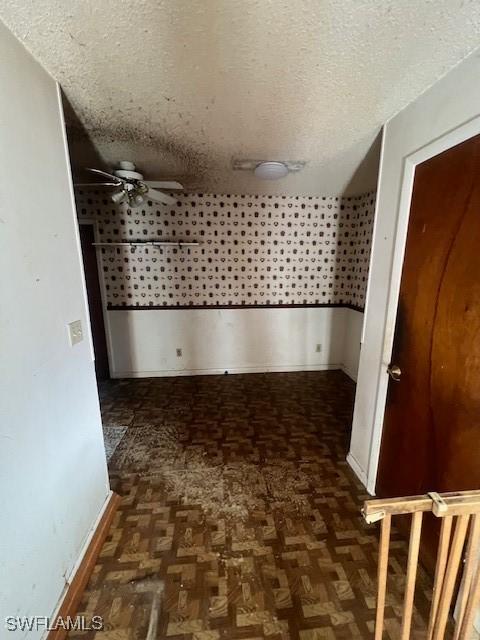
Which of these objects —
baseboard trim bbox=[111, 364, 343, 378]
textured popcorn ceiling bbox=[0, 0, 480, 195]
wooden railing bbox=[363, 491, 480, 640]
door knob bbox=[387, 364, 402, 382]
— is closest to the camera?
wooden railing bbox=[363, 491, 480, 640]

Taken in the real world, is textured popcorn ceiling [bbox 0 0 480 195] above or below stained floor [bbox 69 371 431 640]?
above

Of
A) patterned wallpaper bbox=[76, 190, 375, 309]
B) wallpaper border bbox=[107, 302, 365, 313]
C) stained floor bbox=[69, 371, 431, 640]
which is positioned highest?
patterned wallpaper bbox=[76, 190, 375, 309]

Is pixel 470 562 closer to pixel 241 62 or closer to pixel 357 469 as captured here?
pixel 357 469

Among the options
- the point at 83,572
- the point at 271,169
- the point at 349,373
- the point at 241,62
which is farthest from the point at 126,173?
the point at 349,373

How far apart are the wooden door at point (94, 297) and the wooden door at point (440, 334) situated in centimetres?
310

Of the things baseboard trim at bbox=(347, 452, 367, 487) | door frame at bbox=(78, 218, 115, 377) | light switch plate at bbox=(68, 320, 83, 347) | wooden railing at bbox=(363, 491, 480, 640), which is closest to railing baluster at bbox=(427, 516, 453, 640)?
wooden railing at bbox=(363, 491, 480, 640)

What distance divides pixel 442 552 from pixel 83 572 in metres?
1.43

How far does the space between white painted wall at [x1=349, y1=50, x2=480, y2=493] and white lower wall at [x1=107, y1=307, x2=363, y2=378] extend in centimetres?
161

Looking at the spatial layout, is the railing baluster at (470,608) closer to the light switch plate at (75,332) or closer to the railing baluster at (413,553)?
the railing baluster at (413,553)

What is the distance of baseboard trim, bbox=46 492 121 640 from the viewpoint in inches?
42.9

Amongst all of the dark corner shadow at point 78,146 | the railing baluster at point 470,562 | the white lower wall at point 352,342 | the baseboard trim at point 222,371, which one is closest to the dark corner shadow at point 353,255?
the white lower wall at point 352,342

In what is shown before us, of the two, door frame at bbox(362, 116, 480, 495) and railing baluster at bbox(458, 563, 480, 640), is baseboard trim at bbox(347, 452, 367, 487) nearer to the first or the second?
door frame at bbox(362, 116, 480, 495)

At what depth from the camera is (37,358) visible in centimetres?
105

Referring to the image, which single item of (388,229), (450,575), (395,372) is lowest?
(450,575)
